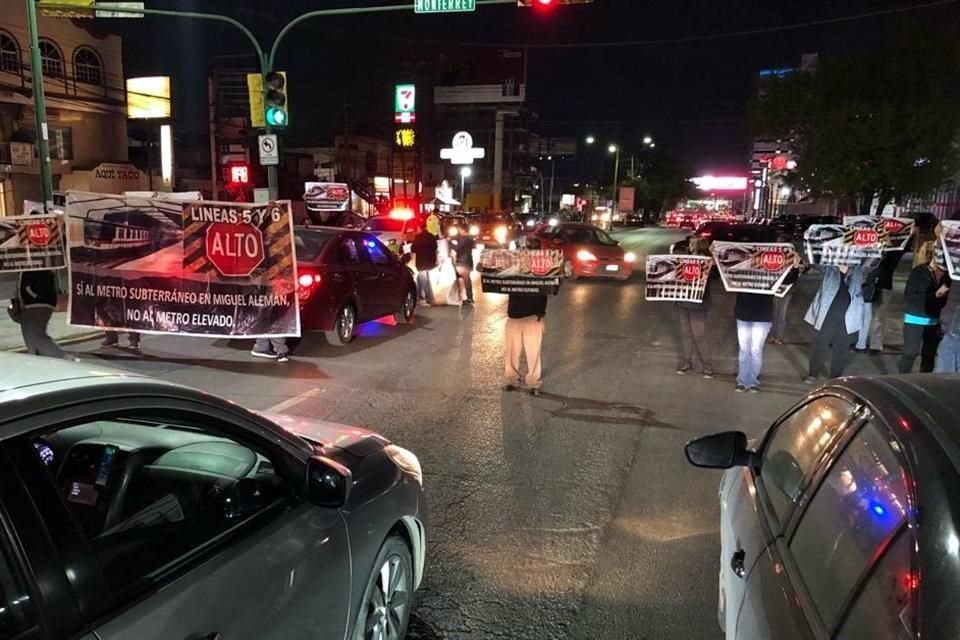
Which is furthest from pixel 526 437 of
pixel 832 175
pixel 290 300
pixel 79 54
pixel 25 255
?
Result: pixel 79 54

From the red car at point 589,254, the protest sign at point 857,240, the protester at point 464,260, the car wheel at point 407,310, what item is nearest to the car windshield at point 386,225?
the red car at point 589,254

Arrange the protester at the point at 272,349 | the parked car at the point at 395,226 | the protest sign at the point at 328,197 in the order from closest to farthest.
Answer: the protester at the point at 272,349 → the protest sign at the point at 328,197 → the parked car at the point at 395,226

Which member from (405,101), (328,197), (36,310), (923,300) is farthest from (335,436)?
(405,101)

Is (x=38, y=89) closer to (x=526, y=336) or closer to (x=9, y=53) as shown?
(x=526, y=336)

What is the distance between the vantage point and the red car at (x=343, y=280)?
9805 mm

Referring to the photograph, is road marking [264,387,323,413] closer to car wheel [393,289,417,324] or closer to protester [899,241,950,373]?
car wheel [393,289,417,324]

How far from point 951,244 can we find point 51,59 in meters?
29.4

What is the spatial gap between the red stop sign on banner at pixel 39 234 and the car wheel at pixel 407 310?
5.37m

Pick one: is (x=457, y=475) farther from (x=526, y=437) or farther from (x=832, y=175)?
(x=832, y=175)

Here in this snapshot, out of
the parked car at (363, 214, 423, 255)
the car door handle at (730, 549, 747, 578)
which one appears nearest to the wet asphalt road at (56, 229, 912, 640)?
the car door handle at (730, 549, 747, 578)

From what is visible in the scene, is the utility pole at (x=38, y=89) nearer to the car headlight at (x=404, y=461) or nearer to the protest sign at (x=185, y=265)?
the protest sign at (x=185, y=265)

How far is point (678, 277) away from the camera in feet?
29.8

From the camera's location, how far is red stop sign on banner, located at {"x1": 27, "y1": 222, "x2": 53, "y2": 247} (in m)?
8.57

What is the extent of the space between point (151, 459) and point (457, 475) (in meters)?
3.32
